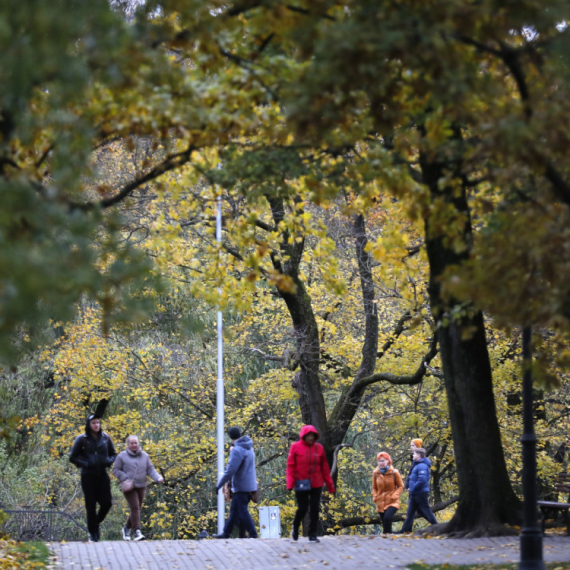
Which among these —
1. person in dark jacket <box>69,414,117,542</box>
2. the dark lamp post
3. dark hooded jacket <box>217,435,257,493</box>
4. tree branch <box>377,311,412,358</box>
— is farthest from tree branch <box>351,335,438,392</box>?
the dark lamp post

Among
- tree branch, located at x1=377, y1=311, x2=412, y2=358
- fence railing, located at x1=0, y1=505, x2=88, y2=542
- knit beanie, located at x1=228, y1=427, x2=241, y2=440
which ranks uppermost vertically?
tree branch, located at x1=377, y1=311, x2=412, y2=358

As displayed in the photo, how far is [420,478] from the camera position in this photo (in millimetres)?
14867

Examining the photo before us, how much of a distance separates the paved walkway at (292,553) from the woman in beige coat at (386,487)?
2.56 meters

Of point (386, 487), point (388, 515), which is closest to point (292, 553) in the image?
point (388, 515)

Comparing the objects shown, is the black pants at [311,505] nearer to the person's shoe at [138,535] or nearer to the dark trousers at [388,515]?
the person's shoe at [138,535]

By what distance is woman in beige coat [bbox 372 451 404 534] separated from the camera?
14.4m

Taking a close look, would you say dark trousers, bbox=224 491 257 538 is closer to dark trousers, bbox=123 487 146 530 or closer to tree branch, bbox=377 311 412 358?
dark trousers, bbox=123 487 146 530

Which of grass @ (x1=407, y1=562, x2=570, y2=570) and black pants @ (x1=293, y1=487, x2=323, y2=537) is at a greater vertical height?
black pants @ (x1=293, y1=487, x2=323, y2=537)

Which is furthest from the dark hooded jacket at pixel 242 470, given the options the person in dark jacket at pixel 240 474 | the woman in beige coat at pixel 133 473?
the woman in beige coat at pixel 133 473

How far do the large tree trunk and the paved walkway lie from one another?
1.38 feet

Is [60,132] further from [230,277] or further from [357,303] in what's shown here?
[357,303]

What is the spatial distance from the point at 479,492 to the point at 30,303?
797 cm

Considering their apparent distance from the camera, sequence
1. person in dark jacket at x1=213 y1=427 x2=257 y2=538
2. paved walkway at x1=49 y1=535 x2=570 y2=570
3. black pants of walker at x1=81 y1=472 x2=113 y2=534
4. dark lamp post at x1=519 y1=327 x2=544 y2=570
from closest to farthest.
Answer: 1. dark lamp post at x1=519 y1=327 x2=544 y2=570
2. paved walkway at x1=49 y1=535 x2=570 y2=570
3. black pants of walker at x1=81 y1=472 x2=113 y2=534
4. person in dark jacket at x1=213 y1=427 x2=257 y2=538

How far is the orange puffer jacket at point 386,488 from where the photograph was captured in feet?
47.6
